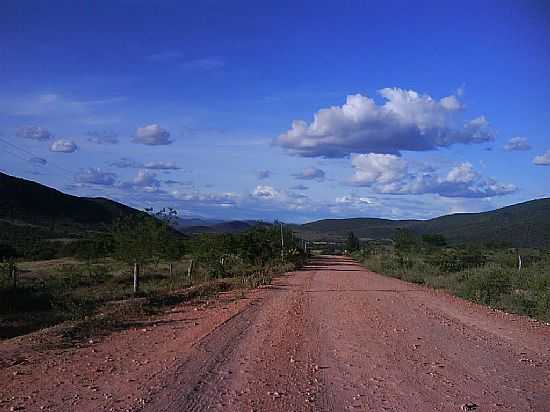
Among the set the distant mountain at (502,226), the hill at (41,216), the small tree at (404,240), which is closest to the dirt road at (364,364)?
the distant mountain at (502,226)

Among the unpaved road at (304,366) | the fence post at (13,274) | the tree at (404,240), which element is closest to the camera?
the unpaved road at (304,366)

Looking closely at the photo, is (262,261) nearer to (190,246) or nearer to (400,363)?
(190,246)

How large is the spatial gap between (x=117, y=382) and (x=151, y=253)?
61.4ft

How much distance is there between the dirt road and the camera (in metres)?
8.01

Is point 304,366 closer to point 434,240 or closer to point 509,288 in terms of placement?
point 509,288

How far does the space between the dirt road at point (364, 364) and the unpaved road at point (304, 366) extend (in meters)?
0.02

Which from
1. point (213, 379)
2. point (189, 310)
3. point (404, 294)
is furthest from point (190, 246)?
point (213, 379)

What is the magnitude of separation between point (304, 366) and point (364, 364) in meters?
0.97

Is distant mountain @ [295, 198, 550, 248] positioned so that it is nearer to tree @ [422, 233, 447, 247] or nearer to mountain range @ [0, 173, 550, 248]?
mountain range @ [0, 173, 550, 248]

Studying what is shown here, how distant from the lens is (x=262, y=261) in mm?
53594

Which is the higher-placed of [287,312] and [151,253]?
[151,253]

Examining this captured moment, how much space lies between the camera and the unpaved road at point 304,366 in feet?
26.1

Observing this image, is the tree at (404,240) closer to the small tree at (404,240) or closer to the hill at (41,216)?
the small tree at (404,240)

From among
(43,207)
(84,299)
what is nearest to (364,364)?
(84,299)
